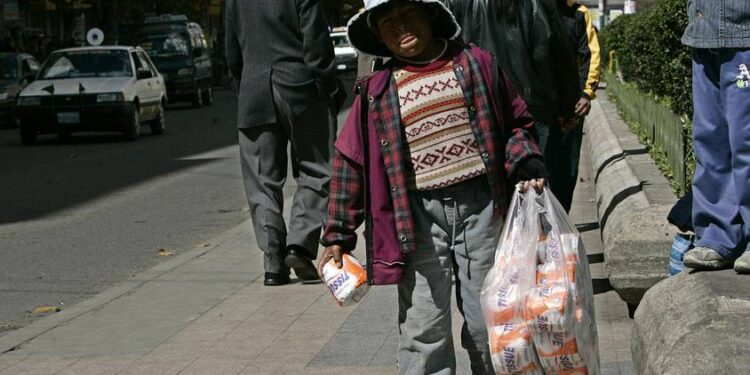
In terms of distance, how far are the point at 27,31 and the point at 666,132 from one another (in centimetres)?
4577

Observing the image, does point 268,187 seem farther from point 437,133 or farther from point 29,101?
point 29,101

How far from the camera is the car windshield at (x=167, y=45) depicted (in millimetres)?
38375

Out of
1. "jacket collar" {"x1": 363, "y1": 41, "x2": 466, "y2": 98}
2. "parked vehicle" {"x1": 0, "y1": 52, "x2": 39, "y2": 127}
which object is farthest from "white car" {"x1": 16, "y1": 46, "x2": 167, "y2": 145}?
"jacket collar" {"x1": 363, "y1": 41, "x2": 466, "y2": 98}

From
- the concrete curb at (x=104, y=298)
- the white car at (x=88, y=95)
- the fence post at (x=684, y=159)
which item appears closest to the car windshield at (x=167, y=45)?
the white car at (x=88, y=95)

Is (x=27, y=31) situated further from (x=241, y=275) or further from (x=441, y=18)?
(x=441, y=18)

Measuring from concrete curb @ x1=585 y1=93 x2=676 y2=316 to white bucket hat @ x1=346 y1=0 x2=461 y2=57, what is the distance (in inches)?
92.1

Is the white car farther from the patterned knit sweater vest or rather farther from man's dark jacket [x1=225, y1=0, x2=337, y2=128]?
the patterned knit sweater vest

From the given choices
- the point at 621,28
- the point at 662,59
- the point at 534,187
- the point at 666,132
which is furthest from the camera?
the point at 621,28

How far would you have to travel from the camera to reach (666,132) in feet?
33.1

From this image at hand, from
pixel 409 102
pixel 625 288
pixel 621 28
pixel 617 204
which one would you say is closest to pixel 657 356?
pixel 409 102

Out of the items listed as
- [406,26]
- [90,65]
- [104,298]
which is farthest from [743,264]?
[90,65]

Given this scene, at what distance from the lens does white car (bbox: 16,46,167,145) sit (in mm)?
24000

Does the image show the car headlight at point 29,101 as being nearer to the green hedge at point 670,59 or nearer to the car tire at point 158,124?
the car tire at point 158,124

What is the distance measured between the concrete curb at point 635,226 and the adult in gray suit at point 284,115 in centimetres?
181
